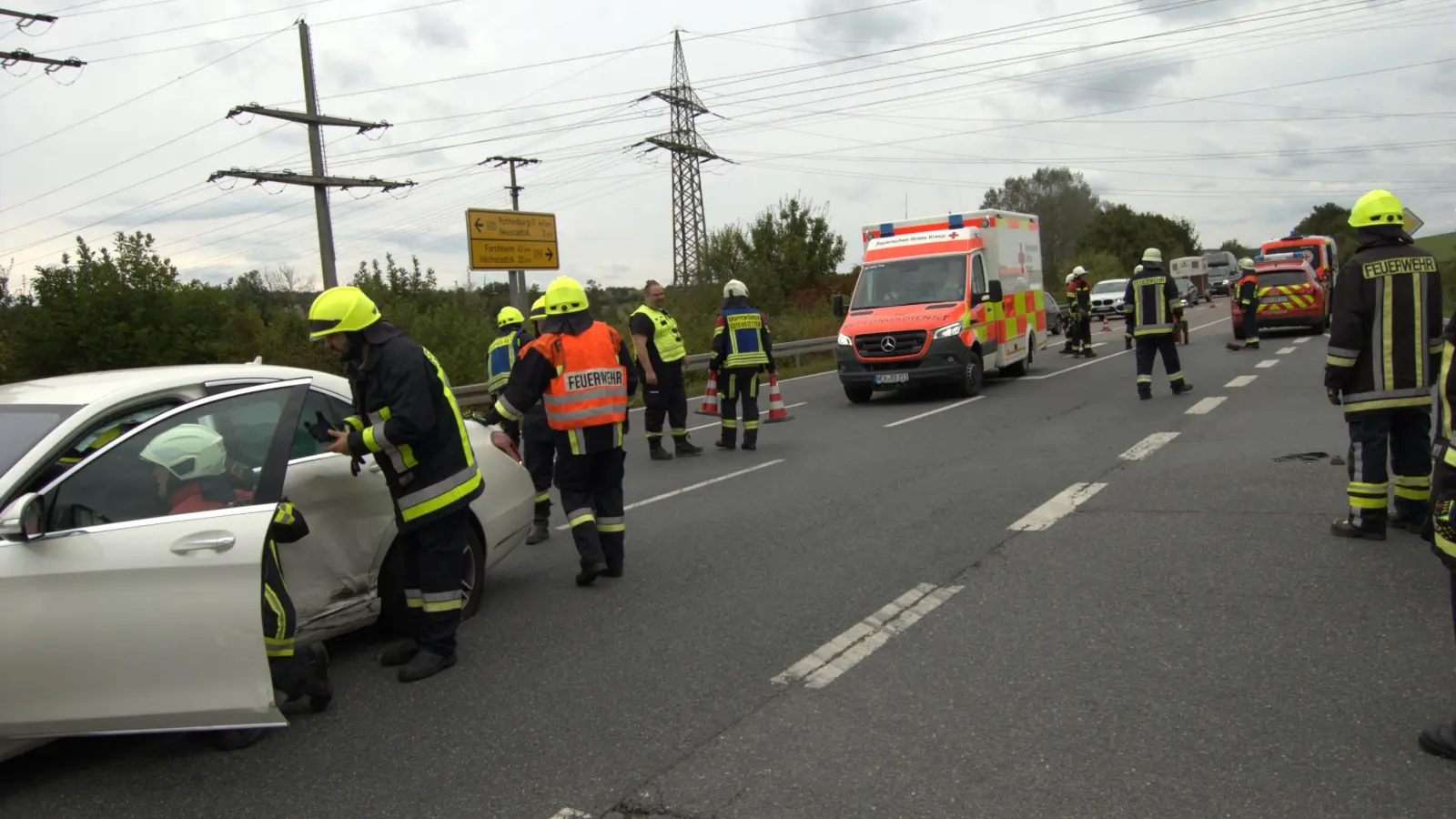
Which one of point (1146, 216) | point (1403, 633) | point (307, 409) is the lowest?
point (1403, 633)

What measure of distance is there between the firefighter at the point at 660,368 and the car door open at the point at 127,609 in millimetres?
7526

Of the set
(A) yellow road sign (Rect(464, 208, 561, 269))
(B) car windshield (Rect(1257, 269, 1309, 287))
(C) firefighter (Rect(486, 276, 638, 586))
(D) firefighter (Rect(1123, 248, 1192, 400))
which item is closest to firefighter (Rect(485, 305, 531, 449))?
(C) firefighter (Rect(486, 276, 638, 586))

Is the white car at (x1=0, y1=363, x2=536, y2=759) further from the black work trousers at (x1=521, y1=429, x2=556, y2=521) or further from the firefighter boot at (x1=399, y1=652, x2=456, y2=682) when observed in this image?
the black work trousers at (x1=521, y1=429, x2=556, y2=521)

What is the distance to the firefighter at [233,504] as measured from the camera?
4250 millimetres

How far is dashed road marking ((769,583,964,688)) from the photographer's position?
15.5 feet

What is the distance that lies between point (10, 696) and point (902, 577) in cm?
424

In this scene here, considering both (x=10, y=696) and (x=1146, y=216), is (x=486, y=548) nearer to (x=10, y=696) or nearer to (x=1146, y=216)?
(x=10, y=696)

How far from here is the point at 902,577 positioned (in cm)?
625

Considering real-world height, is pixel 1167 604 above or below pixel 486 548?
below

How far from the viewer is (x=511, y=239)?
1220 inches

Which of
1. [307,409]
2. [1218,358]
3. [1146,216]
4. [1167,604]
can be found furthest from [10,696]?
[1146,216]

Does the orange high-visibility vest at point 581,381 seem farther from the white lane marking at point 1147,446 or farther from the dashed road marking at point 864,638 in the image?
the white lane marking at point 1147,446

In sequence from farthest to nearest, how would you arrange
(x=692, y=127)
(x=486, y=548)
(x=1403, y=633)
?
(x=692, y=127), (x=486, y=548), (x=1403, y=633)

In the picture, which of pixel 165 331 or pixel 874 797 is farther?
pixel 165 331
